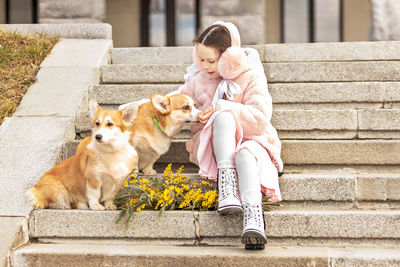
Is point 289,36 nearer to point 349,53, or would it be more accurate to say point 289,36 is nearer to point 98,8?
point 98,8

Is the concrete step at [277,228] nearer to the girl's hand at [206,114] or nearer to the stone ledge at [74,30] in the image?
the girl's hand at [206,114]

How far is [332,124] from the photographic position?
14.8 feet

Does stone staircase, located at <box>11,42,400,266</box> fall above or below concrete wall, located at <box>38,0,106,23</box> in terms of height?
below

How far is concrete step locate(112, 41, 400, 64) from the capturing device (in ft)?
18.3

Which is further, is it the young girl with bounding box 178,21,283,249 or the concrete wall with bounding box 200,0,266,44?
the concrete wall with bounding box 200,0,266,44

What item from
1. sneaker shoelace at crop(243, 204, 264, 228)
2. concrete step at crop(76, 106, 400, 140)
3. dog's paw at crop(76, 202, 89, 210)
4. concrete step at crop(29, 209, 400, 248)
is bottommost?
concrete step at crop(29, 209, 400, 248)

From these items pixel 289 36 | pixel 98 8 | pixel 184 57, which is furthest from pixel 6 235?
pixel 289 36

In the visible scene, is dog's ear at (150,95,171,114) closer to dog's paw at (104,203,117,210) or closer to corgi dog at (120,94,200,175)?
corgi dog at (120,94,200,175)

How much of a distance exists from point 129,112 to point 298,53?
2842 mm

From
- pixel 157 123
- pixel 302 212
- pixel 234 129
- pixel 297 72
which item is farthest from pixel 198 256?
pixel 297 72

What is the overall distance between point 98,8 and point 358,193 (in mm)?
5701

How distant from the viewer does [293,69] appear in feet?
17.6

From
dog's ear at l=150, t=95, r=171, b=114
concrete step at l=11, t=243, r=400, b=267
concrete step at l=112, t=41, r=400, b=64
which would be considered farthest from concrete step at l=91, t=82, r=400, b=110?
concrete step at l=11, t=243, r=400, b=267

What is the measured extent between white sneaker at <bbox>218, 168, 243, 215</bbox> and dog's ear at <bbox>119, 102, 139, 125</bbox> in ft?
2.48
